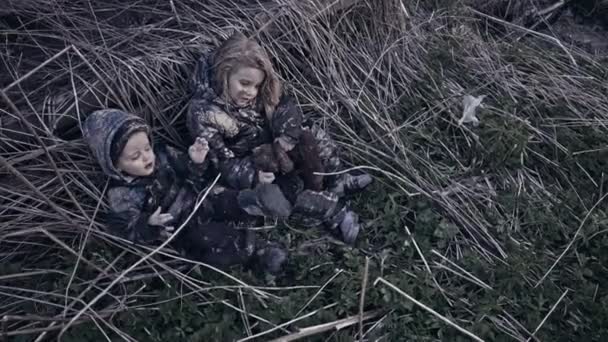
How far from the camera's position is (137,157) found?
3.44m

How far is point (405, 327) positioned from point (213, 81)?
1.57 m

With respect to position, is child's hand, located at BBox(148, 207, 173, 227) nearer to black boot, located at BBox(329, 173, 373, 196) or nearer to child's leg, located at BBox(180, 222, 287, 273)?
child's leg, located at BBox(180, 222, 287, 273)

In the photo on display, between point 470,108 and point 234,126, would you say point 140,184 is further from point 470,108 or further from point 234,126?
point 470,108

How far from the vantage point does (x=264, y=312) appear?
335 cm

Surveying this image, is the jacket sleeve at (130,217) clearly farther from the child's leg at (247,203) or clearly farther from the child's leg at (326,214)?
the child's leg at (326,214)

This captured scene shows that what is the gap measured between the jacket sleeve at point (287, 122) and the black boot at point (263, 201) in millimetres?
293

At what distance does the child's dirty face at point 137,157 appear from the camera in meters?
3.40

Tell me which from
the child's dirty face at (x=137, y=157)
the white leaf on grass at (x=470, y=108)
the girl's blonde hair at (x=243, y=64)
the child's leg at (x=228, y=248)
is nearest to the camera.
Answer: the child's dirty face at (x=137, y=157)

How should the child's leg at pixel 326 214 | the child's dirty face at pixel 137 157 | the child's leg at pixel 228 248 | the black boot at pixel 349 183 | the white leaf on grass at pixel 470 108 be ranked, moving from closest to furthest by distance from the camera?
the child's dirty face at pixel 137 157
the child's leg at pixel 228 248
the child's leg at pixel 326 214
the black boot at pixel 349 183
the white leaf on grass at pixel 470 108

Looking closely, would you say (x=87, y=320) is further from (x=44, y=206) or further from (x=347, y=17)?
(x=347, y=17)

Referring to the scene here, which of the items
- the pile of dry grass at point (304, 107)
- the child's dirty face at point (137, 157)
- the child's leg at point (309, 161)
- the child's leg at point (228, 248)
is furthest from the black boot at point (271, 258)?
the child's dirty face at point (137, 157)

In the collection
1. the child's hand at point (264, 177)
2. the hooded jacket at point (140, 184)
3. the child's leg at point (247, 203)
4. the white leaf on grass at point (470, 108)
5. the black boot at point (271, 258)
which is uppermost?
the hooded jacket at point (140, 184)

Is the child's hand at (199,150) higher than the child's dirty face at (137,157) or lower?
lower

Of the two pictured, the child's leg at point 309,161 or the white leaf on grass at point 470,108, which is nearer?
the child's leg at point 309,161
